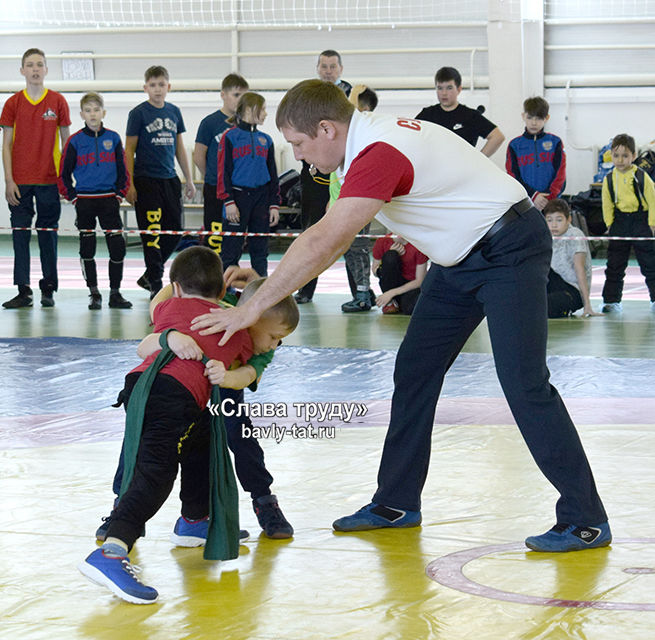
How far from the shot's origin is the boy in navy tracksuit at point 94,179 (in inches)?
371

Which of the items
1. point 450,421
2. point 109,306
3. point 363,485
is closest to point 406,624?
point 363,485

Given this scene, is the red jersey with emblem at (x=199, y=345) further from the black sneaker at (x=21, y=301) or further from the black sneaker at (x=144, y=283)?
the black sneaker at (x=144, y=283)

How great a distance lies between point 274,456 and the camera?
15.0ft

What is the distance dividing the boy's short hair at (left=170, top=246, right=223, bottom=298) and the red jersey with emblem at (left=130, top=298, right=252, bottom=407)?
0.04m

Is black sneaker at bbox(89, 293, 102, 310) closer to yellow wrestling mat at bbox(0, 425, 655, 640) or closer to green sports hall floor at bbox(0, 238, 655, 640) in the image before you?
A: green sports hall floor at bbox(0, 238, 655, 640)

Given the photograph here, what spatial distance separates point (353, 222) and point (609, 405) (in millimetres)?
2829

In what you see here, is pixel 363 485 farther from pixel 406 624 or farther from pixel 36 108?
pixel 36 108

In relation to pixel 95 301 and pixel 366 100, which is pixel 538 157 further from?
pixel 95 301

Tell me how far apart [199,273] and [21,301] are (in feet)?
21.8

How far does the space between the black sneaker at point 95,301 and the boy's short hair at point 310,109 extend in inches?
255

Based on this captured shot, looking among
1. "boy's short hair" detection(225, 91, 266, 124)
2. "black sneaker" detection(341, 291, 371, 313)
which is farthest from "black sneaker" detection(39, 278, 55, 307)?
"black sneaker" detection(341, 291, 371, 313)

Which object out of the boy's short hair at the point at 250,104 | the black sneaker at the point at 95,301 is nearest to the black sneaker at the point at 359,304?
the boy's short hair at the point at 250,104

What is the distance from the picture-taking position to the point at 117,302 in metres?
9.62

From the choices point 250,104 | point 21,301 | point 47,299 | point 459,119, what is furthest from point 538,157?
point 21,301
